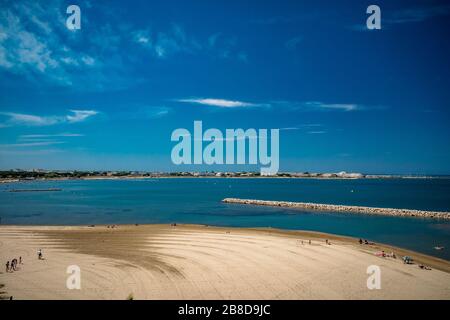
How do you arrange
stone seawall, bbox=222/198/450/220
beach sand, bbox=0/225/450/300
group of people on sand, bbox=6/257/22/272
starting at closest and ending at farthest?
beach sand, bbox=0/225/450/300
group of people on sand, bbox=6/257/22/272
stone seawall, bbox=222/198/450/220

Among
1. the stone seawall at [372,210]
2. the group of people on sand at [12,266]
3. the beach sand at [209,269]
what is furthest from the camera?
the stone seawall at [372,210]

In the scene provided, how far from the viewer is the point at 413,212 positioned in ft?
186

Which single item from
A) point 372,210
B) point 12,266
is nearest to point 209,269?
point 12,266

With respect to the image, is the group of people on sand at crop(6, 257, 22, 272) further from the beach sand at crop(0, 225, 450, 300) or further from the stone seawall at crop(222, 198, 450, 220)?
the stone seawall at crop(222, 198, 450, 220)

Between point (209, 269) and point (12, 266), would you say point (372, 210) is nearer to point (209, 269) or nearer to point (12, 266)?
point (209, 269)

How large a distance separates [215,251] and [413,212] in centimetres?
4155

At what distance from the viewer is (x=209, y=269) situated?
22500 millimetres

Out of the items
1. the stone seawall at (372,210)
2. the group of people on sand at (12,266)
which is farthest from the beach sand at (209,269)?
the stone seawall at (372,210)

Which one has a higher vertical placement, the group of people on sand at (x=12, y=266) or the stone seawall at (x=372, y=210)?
the group of people on sand at (x=12, y=266)

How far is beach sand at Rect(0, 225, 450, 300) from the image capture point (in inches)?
708

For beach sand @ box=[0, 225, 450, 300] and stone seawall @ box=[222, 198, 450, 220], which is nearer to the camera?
beach sand @ box=[0, 225, 450, 300]

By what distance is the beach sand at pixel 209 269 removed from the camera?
17984mm

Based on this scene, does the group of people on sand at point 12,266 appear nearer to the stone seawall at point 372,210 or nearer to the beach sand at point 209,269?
the beach sand at point 209,269

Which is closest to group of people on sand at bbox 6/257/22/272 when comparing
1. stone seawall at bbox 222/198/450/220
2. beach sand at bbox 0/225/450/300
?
beach sand at bbox 0/225/450/300
